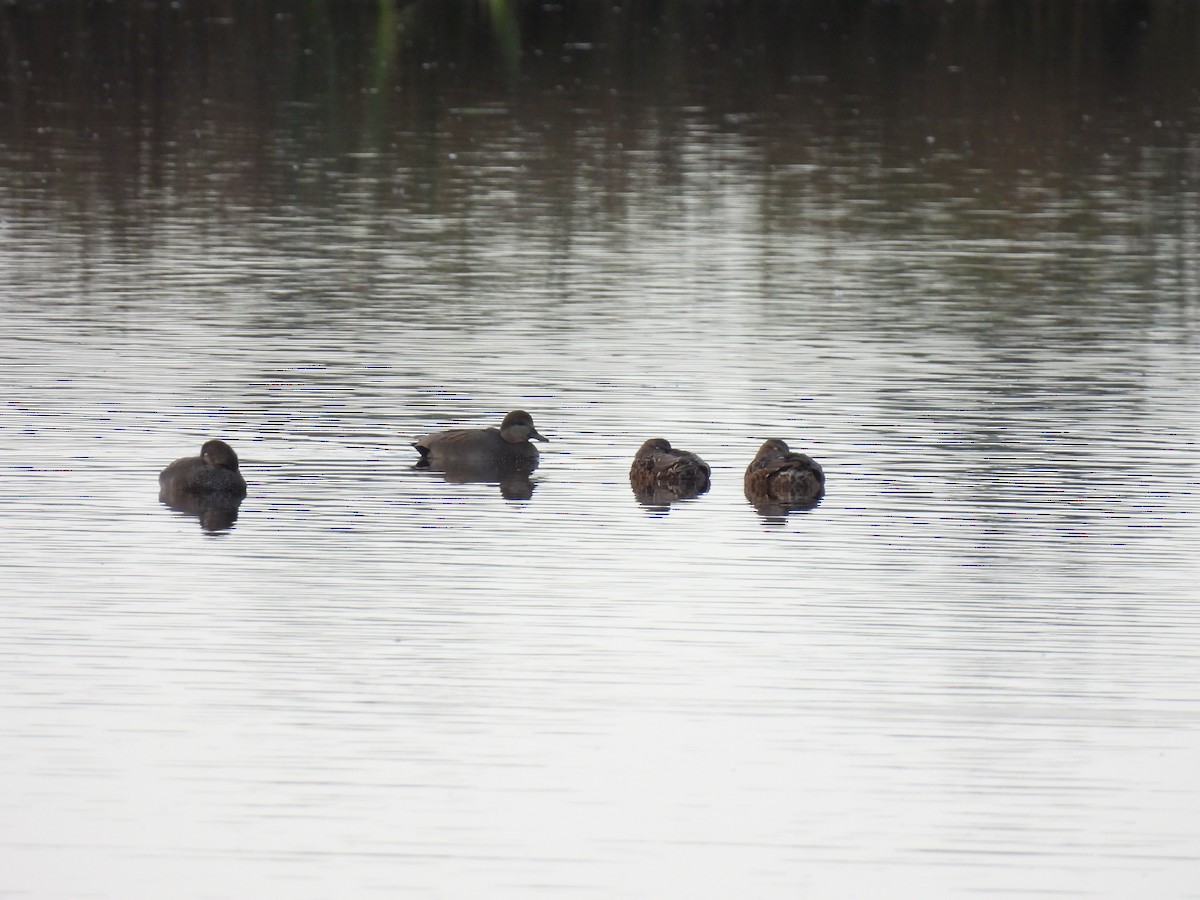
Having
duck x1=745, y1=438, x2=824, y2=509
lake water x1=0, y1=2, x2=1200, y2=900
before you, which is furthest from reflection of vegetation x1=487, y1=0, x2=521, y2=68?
duck x1=745, y1=438, x2=824, y2=509

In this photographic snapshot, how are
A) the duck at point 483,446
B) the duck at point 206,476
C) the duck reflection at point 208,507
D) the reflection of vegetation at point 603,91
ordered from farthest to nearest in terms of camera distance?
the reflection of vegetation at point 603,91 → the duck at point 483,446 → the duck at point 206,476 → the duck reflection at point 208,507

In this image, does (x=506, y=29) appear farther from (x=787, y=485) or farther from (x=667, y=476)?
(x=787, y=485)

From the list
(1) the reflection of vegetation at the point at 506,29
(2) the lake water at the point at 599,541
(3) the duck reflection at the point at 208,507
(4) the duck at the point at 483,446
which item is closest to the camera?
(2) the lake water at the point at 599,541

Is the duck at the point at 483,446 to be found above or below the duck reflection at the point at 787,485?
above

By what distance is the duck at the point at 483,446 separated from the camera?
1809cm

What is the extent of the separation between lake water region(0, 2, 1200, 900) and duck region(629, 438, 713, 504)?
32 centimetres

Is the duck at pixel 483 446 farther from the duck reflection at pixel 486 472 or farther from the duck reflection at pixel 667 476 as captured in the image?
the duck reflection at pixel 667 476

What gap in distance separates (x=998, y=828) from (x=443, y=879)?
235 centimetres

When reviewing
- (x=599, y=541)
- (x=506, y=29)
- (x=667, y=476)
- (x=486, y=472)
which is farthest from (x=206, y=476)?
(x=506, y=29)

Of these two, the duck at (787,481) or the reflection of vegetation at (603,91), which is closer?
the duck at (787,481)

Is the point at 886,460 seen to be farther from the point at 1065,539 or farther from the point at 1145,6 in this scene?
the point at 1145,6

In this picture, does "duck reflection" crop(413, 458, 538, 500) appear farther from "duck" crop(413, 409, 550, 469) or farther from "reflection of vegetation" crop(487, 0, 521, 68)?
"reflection of vegetation" crop(487, 0, 521, 68)

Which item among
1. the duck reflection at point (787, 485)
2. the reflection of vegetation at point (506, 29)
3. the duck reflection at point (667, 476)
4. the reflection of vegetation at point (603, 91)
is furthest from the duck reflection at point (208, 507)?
the reflection of vegetation at point (506, 29)

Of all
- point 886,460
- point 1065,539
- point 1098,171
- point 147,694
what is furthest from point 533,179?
point 147,694
